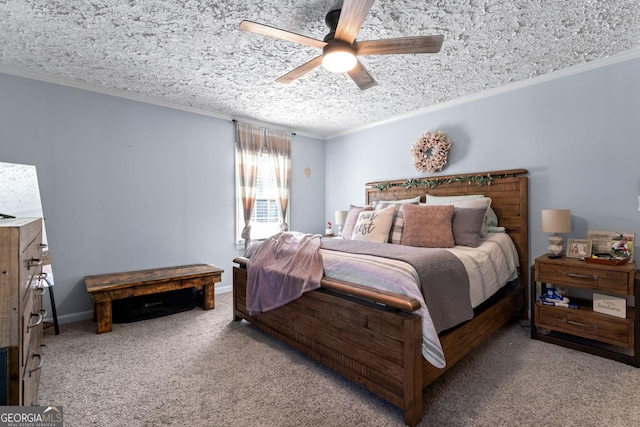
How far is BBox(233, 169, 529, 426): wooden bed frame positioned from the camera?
1559mm

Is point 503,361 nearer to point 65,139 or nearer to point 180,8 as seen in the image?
point 180,8

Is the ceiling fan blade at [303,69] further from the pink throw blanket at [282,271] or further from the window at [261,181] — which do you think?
the window at [261,181]

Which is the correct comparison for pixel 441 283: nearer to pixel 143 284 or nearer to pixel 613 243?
pixel 613 243

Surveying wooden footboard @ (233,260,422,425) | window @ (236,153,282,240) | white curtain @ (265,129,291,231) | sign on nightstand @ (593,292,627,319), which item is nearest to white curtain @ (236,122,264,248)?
window @ (236,153,282,240)

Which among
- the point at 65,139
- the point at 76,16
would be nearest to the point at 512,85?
the point at 76,16

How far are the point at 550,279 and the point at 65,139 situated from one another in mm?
4774

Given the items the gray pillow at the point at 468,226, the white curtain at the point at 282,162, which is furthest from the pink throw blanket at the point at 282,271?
the white curtain at the point at 282,162

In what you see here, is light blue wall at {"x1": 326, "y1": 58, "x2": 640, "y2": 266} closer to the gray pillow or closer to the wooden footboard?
the gray pillow

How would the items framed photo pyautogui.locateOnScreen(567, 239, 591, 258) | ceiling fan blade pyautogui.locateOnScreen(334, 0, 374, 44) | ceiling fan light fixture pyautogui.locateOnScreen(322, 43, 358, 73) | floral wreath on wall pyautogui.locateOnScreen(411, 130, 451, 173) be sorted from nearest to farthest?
ceiling fan blade pyautogui.locateOnScreen(334, 0, 374, 44)
ceiling fan light fixture pyautogui.locateOnScreen(322, 43, 358, 73)
framed photo pyautogui.locateOnScreen(567, 239, 591, 258)
floral wreath on wall pyautogui.locateOnScreen(411, 130, 451, 173)

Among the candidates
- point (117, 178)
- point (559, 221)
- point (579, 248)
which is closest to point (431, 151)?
point (559, 221)

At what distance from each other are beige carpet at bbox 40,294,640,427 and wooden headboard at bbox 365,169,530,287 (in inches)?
38.4

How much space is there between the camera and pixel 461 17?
2.03 m

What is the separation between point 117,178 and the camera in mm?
3309

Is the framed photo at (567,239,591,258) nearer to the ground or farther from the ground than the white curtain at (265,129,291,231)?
nearer to the ground
